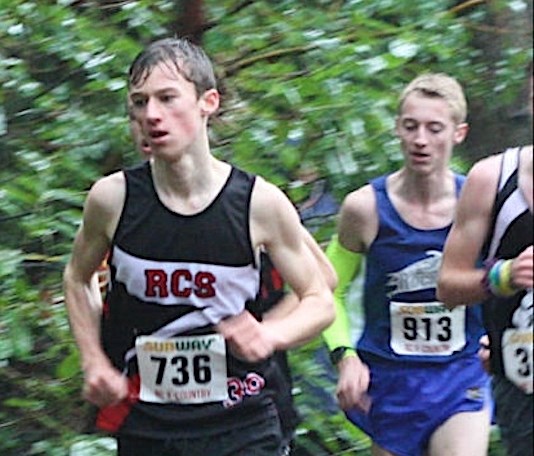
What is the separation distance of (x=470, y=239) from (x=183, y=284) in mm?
841

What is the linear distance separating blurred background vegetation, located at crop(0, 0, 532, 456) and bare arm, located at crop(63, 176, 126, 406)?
118 cm

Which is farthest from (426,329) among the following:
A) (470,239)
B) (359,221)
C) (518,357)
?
(518,357)

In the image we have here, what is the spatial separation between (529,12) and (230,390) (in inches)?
127

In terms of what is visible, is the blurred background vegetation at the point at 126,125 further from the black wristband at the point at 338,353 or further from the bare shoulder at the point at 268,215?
the bare shoulder at the point at 268,215

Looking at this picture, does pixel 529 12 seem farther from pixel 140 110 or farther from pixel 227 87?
pixel 140 110

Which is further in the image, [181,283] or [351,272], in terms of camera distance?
[351,272]

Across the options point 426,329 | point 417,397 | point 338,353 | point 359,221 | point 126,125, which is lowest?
point 417,397

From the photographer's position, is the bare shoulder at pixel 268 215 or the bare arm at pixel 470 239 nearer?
the bare arm at pixel 470 239

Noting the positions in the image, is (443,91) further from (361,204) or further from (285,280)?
(285,280)

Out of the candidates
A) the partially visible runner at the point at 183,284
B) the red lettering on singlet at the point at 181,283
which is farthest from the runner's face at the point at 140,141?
the red lettering on singlet at the point at 181,283

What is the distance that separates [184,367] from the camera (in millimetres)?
4832

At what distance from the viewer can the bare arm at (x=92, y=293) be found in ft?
15.8

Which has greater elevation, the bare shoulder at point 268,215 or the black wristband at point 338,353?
the bare shoulder at point 268,215

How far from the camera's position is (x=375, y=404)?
6.11 m
